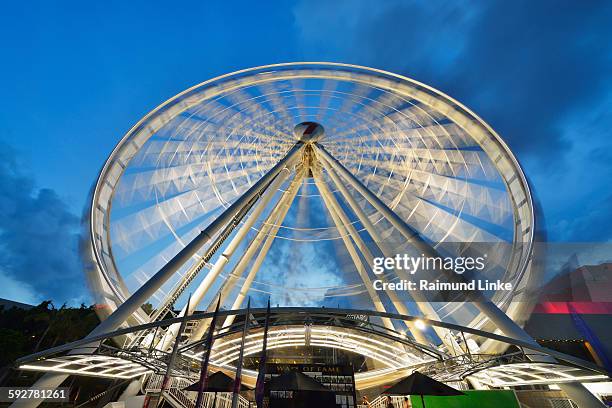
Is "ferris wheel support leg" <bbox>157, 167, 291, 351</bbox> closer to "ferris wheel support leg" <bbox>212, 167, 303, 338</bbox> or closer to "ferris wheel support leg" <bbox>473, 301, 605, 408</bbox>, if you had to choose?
"ferris wheel support leg" <bbox>212, 167, 303, 338</bbox>

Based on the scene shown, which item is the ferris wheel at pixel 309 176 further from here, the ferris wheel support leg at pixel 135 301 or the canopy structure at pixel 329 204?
the ferris wheel support leg at pixel 135 301

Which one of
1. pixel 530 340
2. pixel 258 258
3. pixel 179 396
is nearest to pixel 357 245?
pixel 258 258

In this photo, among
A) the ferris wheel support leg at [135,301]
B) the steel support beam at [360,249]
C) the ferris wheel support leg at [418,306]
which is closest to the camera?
the ferris wheel support leg at [135,301]

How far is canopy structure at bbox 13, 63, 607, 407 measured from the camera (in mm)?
13617

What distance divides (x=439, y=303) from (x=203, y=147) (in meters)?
15.4

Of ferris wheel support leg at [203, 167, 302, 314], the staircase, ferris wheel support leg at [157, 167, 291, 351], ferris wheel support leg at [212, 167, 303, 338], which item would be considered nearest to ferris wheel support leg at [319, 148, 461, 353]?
ferris wheel support leg at [157, 167, 291, 351]

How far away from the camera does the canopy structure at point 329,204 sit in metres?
13.6

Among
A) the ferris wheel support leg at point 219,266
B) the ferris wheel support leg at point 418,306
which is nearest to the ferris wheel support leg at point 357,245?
the ferris wheel support leg at point 418,306

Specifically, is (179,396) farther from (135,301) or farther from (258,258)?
(135,301)

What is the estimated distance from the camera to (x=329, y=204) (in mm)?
19422

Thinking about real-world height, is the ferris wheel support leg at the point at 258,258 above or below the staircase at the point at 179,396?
above

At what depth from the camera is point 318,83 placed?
18156mm

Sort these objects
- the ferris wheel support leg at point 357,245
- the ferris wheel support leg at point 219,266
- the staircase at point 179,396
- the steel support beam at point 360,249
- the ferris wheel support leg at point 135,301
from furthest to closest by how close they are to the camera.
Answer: the staircase at point 179,396
the ferris wheel support leg at point 357,245
the steel support beam at point 360,249
the ferris wheel support leg at point 219,266
the ferris wheel support leg at point 135,301

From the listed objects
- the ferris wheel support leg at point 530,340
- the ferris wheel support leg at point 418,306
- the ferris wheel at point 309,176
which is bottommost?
the ferris wheel support leg at point 530,340
